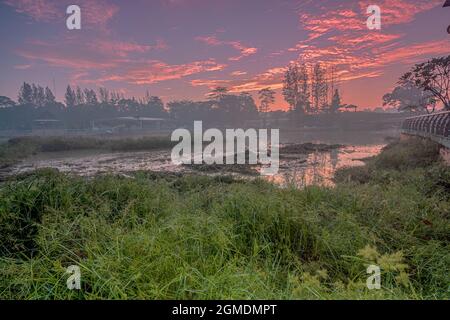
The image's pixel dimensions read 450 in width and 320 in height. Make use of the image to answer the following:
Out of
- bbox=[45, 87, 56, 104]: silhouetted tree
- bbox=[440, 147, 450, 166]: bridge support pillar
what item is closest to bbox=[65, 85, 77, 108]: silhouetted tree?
bbox=[45, 87, 56, 104]: silhouetted tree

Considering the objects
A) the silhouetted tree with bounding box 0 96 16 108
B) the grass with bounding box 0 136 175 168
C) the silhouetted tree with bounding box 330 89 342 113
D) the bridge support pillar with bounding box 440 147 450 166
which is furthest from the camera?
the silhouetted tree with bounding box 0 96 16 108

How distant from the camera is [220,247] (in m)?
2.89

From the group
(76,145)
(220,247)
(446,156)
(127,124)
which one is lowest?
(220,247)

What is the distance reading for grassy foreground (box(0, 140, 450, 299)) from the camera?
218 cm

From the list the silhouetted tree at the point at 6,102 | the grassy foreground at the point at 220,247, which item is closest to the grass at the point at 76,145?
the grassy foreground at the point at 220,247

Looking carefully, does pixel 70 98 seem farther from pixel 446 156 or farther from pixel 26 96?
pixel 446 156

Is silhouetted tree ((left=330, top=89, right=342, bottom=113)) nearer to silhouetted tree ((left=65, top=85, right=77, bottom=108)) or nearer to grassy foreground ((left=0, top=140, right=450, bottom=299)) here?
grassy foreground ((left=0, top=140, right=450, bottom=299))

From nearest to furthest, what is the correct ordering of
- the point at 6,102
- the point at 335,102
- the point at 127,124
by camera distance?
1. the point at 335,102
2. the point at 6,102
3. the point at 127,124

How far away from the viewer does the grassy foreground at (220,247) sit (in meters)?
2.18

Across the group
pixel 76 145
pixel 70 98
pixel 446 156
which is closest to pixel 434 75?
pixel 446 156

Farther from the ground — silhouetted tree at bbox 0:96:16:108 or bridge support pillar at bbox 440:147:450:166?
silhouetted tree at bbox 0:96:16:108

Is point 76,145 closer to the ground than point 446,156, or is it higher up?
higher up
